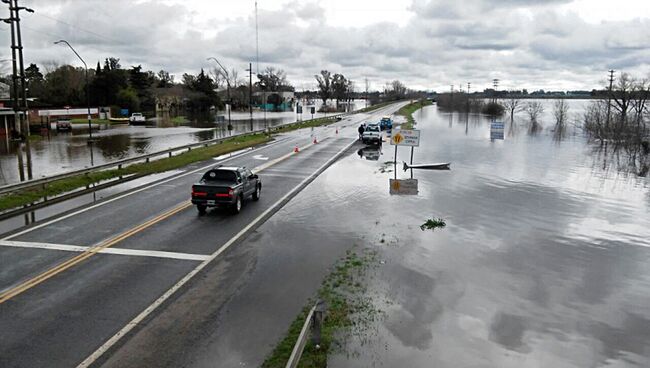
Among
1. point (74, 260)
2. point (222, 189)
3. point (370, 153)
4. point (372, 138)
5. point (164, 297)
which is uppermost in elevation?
point (372, 138)

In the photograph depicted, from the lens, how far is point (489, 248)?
608 inches

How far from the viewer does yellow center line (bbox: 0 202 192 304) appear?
439 inches

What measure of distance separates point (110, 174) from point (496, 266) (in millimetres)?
20694

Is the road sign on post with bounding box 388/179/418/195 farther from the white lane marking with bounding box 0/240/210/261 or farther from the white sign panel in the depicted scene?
the white lane marking with bounding box 0/240/210/261

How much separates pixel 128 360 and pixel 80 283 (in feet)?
13.4

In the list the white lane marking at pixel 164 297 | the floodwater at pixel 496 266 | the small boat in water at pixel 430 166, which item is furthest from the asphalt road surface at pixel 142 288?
the small boat in water at pixel 430 166

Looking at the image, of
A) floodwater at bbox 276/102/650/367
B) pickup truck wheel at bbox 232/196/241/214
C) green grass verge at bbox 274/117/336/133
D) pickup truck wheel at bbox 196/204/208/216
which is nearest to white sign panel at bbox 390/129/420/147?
floodwater at bbox 276/102/650/367

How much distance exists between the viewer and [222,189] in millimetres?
18281

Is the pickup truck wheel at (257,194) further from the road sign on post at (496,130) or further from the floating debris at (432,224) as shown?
the road sign on post at (496,130)

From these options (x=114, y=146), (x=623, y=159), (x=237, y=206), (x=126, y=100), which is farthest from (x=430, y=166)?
(x=126, y=100)

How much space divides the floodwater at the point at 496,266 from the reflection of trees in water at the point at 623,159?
6.80m

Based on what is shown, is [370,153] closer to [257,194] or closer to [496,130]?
[257,194]

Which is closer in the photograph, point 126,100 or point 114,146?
point 114,146

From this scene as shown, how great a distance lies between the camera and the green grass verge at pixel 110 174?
20312 millimetres
